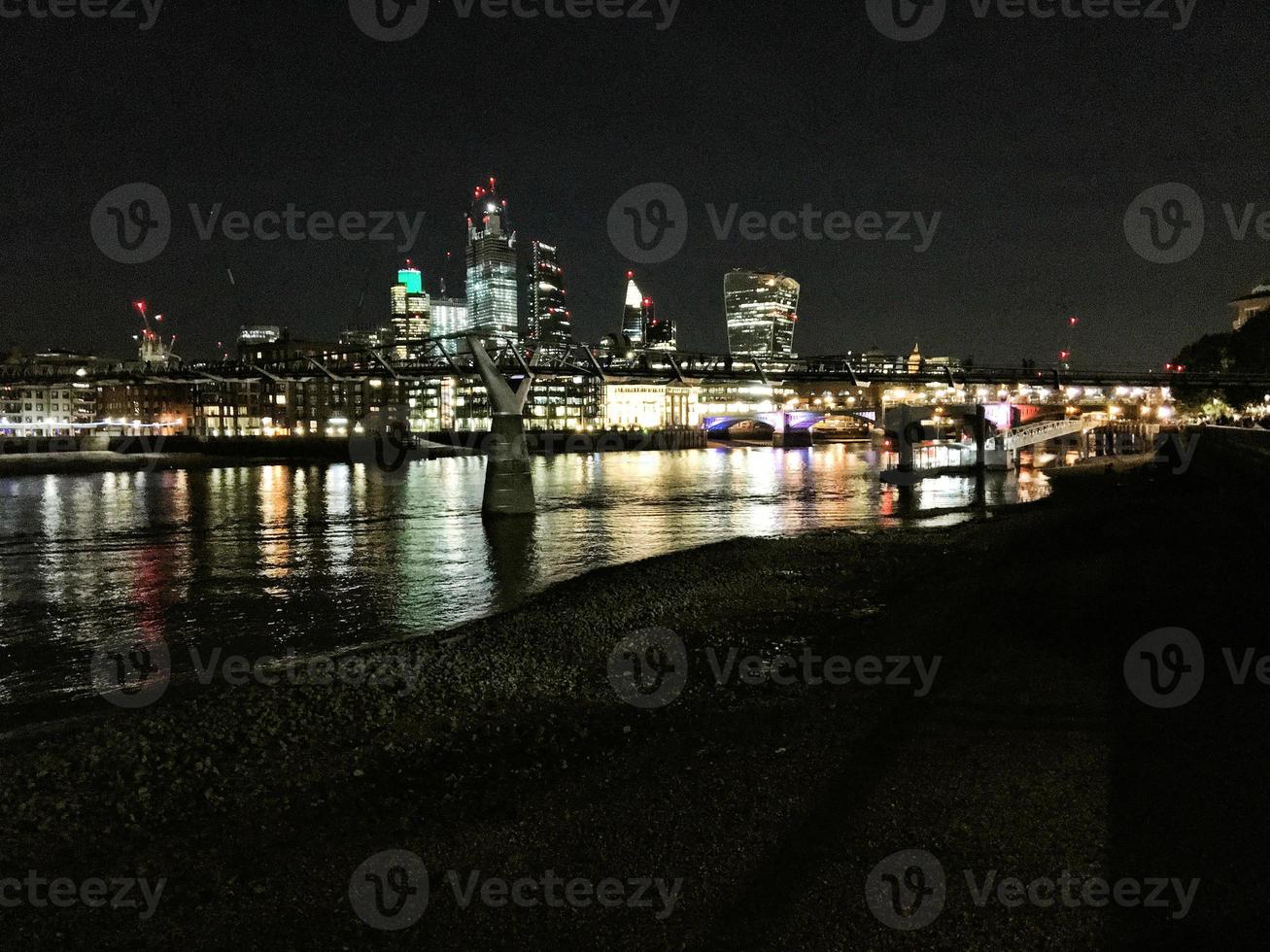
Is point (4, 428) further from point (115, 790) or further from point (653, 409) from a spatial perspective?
point (115, 790)

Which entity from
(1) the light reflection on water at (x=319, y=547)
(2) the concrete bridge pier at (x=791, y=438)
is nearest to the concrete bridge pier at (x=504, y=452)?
(1) the light reflection on water at (x=319, y=547)

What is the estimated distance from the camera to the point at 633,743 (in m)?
9.32

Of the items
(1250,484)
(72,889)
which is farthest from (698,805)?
(1250,484)

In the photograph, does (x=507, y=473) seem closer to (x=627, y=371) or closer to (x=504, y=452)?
(x=504, y=452)

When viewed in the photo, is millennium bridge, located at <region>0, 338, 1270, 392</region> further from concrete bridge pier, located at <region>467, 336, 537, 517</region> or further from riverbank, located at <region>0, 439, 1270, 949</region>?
riverbank, located at <region>0, 439, 1270, 949</region>

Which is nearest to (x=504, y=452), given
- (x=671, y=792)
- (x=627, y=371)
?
(x=627, y=371)

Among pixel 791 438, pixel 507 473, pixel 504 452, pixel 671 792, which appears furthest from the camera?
pixel 791 438

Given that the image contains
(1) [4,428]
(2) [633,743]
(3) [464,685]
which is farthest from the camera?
(1) [4,428]

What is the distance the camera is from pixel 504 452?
136 feet

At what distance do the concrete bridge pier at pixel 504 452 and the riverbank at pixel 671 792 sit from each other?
26843mm

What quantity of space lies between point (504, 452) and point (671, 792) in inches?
1373

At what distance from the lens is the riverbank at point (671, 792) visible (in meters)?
5.71

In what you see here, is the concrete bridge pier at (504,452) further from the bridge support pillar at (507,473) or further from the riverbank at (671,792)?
the riverbank at (671,792)

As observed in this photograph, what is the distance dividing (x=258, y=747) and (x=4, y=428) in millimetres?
212084
